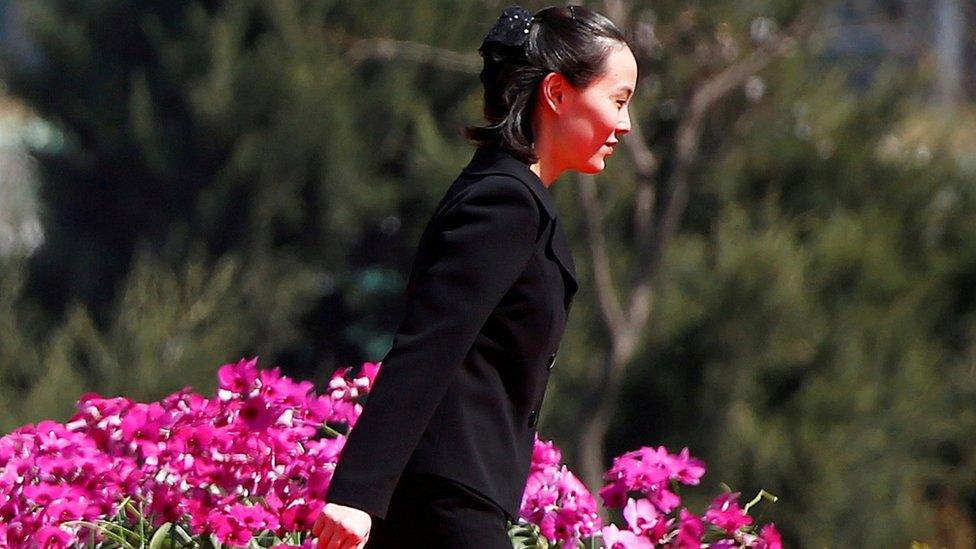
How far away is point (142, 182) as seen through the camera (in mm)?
7289

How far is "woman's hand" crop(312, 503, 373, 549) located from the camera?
2129mm

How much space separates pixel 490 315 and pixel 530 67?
1.11 feet

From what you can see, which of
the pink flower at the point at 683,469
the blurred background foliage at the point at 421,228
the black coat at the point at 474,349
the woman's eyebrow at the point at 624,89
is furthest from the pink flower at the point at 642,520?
the blurred background foliage at the point at 421,228

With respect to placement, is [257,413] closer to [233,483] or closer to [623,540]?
[233,483]

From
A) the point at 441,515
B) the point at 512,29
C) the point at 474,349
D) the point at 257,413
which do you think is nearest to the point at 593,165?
the point at 512,29

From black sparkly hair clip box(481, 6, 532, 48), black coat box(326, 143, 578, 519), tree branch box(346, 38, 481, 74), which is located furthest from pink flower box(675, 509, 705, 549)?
tree branch box(346, 38, 481, 74)

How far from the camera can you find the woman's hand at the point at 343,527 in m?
2.13

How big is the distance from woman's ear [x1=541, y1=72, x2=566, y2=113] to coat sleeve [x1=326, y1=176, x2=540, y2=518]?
0.20m

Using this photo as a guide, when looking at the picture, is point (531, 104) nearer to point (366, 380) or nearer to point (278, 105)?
point (366, 380)

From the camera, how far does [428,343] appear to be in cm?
217

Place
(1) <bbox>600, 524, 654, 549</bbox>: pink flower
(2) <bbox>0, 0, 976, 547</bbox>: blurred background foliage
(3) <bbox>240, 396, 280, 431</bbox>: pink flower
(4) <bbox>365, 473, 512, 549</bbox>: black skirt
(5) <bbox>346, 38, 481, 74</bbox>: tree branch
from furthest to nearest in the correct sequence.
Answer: (2) <bbox>0, 0, 976, 547</bbox>: blurred background foliage → (5) <bbox>346, 38, 481, 74</bbox>: tree branch → (3) <bbox>240, 396, 280, 431</bbox>: pink flower → (1) <bbox>600, 524, 654, 549</bbox>: pink flower → (4) <bbox>365, 473, 512, 549</bbox>: black skirt

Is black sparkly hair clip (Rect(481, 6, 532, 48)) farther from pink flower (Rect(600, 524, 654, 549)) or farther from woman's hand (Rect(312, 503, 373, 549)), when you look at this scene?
pink flower (Rect(600, 524, 654, 549))

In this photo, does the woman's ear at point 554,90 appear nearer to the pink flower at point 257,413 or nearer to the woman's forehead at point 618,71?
the woman's forehead at point 618,71

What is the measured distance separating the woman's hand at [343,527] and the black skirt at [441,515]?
0.11 meters
